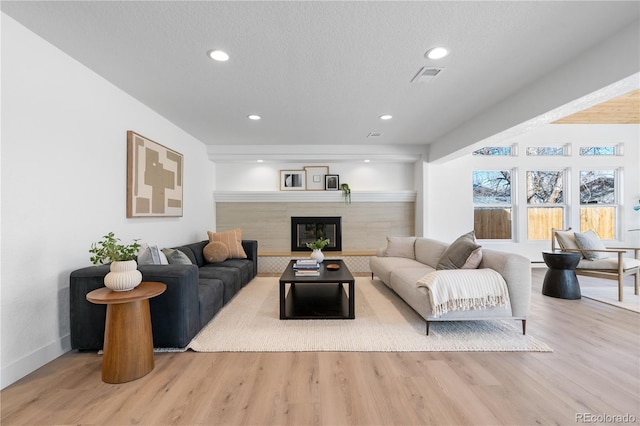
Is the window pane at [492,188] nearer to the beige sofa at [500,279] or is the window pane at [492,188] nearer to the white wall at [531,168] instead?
the white wall at [531,168]

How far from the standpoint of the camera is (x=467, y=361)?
2.19m

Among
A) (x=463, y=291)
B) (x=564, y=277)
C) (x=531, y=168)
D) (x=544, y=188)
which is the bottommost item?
(x=564, y=277)

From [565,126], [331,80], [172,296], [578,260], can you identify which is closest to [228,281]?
[172,296]

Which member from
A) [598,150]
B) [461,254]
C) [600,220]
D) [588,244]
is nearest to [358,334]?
[461,254]

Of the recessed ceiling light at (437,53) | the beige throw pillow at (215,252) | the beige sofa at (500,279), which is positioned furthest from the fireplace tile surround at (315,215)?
the recessed ceiling light at (437,53)

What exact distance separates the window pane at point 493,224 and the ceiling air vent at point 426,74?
4075mm

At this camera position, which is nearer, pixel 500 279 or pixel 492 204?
pixel 500 279

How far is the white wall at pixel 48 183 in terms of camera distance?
1.92m

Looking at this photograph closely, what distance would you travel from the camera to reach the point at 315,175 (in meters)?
6.04

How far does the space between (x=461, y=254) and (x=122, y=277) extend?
3.08 meters

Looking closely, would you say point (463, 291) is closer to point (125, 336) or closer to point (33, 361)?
point (125, 336)

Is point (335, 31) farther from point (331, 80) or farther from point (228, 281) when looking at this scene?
point (228, 281)

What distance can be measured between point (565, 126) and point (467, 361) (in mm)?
6095

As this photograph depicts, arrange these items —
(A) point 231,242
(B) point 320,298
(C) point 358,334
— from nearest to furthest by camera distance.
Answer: (C) point 358,334
(B) point 320,298
(A) point 231,242
